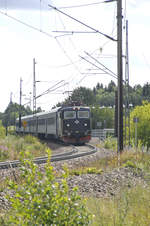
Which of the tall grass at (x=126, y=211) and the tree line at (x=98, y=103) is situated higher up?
the tree line at (x=98, y=103)

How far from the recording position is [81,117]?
1093 inches

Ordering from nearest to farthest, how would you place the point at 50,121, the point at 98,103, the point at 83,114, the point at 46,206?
the point at 46,206
the point at 83,114
the point at 50,121
the point at 98,103

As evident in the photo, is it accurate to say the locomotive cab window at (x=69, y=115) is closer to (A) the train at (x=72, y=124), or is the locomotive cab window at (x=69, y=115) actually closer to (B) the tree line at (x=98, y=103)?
(A) the train at (x=72, y=124)

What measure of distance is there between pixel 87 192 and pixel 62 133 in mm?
17772

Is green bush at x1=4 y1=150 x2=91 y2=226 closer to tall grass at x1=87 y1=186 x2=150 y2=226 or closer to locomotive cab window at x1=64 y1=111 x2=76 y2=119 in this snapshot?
tall grass at x1=87 y1=186 x2=150 y2=226

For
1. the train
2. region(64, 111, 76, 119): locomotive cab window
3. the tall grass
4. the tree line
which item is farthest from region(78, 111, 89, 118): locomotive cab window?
the tall grass

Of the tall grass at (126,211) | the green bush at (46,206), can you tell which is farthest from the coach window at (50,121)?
the green bush at (46,206)

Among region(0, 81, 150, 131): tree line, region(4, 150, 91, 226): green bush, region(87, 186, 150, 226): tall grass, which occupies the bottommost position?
region(87, 186, 150, 226): tall grass

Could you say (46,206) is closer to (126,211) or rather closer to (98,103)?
(126,211)

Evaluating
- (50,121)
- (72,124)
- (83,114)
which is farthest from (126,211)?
(50,121)

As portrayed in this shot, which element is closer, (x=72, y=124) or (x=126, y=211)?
(x=126, y=211)

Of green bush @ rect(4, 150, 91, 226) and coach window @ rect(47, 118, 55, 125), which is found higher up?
coach window @ rect(47, 118, 55, 125)

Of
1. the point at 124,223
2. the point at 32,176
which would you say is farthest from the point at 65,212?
the point at 124,223

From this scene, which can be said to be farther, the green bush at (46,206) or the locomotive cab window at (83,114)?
the locomotive cab window at (83,114)
